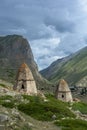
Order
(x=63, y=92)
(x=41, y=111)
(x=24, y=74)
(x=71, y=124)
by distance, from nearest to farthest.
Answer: (x=71, y=124) < (x=41, y=111) < (x=24, y=74) < (x=63, y=92)

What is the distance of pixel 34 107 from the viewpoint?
44.8 m

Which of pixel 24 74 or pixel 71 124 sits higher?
pixel 24 74

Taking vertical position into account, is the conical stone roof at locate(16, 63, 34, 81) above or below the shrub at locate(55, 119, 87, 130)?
above

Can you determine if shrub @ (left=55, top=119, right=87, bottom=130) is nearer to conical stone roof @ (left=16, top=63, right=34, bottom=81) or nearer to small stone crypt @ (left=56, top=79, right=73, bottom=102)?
conical stone roof @ (left=16, top=63, right=34, bottom=81)

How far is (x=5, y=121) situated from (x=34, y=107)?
629 inches

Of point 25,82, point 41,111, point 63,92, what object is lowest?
point 41,111

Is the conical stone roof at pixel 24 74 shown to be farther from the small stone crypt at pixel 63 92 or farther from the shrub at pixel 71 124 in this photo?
the shrub at pixel 71 124

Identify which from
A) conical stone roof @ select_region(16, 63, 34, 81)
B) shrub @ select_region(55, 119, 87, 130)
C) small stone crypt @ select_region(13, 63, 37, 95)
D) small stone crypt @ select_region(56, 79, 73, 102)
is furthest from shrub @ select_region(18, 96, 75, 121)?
small stone crypt @ select_region(56, 79, 73, 102)

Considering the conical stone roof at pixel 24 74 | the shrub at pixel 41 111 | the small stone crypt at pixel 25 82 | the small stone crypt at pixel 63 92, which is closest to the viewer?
the shrub at pixel 41 111

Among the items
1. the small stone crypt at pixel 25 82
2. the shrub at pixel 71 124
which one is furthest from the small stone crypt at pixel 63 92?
the shrub at pixel 71 124

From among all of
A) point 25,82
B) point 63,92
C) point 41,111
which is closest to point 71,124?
point 41,111

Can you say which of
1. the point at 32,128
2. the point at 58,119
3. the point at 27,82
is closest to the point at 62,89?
the point at 27,82

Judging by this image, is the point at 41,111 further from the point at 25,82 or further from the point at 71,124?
the point at 25,82

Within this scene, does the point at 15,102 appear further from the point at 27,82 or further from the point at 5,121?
the point at 27,82
